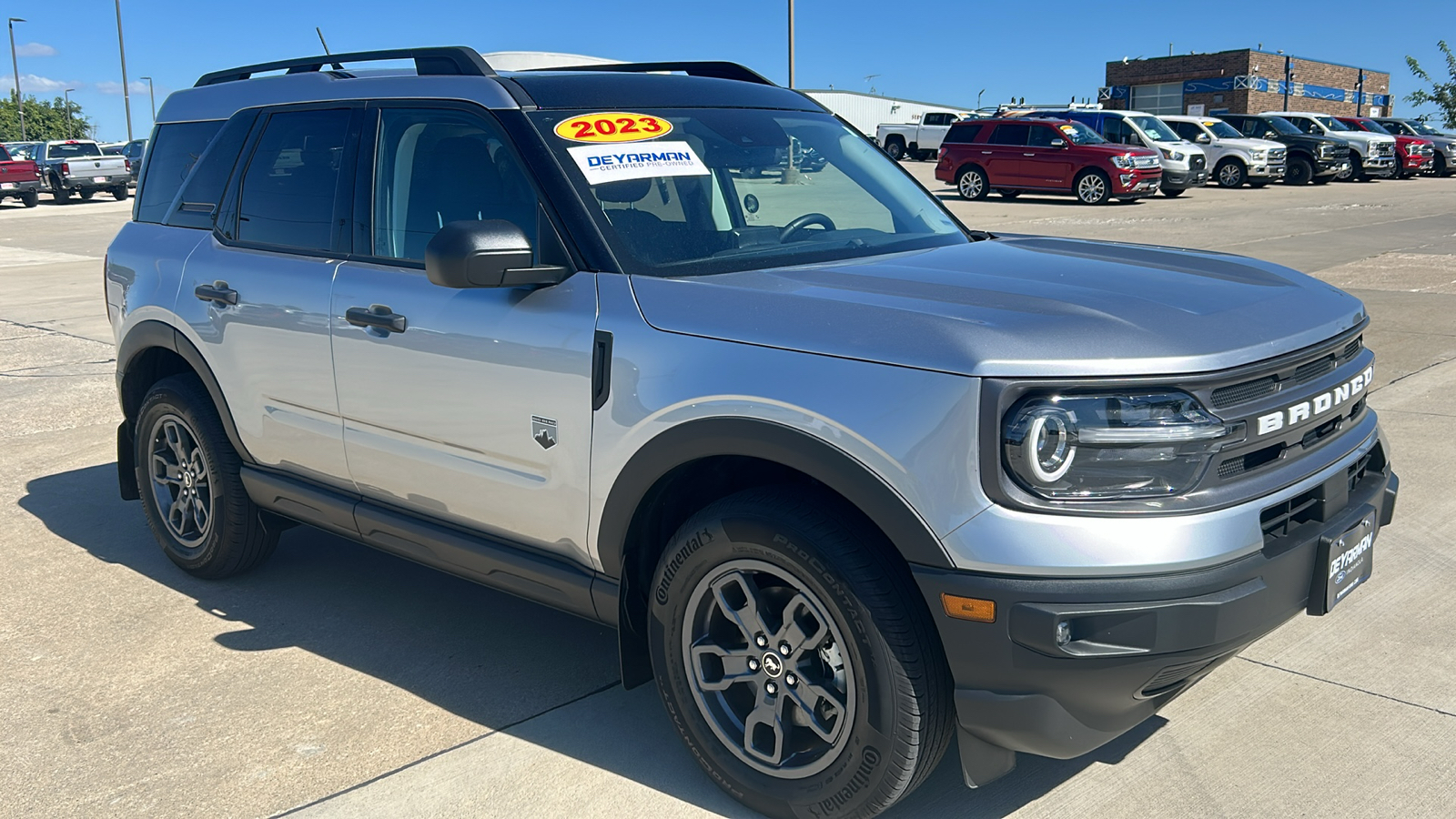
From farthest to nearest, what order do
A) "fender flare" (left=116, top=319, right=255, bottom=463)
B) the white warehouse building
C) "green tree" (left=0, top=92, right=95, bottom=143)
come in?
"green tree" (left=0, top=92, right=95, bottom=143), the white warehouse building, "fender flare" (left=116, top=319, right=255, bottom=463)

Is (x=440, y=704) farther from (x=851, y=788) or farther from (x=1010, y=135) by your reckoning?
(x=1010, y=135)

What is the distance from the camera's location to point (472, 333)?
136 inches

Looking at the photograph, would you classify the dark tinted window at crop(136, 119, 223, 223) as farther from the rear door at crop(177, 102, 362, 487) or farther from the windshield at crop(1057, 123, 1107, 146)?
the windshield at crop(1057, 123, 1107, 146)

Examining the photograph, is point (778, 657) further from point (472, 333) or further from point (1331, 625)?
point (1331, 625)

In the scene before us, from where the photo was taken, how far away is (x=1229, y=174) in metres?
30.5

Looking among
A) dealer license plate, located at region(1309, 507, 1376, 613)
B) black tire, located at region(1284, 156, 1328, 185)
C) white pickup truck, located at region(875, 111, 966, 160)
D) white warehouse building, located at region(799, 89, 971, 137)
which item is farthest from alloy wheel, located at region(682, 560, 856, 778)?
white warehouse building, located at region(799, 89, 971, 137)

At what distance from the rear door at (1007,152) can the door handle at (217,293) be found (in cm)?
2277

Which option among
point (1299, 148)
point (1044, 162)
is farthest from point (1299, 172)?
point (1044, 162)

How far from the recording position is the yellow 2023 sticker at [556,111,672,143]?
3.54m

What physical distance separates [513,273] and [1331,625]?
291 centimetres

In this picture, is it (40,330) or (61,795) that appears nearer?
(61,795)

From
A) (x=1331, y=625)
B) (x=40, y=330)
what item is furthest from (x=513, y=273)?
(x=40, y=330)

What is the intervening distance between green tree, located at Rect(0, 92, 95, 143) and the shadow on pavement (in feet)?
347

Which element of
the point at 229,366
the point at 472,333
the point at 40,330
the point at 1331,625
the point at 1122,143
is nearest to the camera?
the point at 472,333
